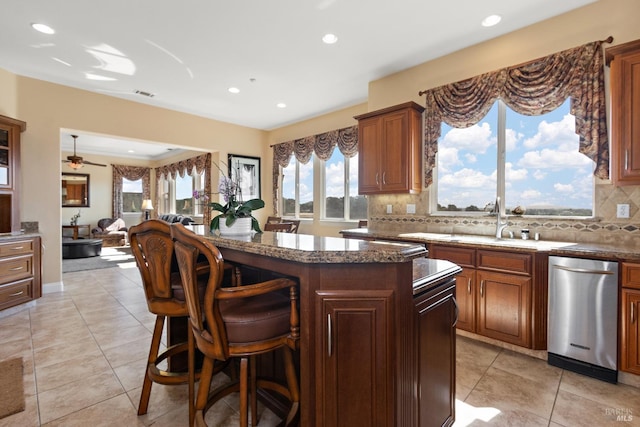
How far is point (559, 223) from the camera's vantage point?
109 inches

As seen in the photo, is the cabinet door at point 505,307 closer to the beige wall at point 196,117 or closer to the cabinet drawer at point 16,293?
the beige wall at point 196,117

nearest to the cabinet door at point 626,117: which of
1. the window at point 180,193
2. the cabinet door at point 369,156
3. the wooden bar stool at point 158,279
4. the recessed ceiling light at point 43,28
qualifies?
the cabinet door at point 369,156

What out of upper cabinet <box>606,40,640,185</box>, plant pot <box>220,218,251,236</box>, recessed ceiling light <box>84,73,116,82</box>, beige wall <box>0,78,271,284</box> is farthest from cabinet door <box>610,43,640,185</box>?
beige wall <box>0,78,271,284</box>

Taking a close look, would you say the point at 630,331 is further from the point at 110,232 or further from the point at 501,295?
the point at 110,232

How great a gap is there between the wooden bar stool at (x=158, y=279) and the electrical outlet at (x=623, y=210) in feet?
10.5

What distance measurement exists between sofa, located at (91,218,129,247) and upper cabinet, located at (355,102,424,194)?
27.0 feet

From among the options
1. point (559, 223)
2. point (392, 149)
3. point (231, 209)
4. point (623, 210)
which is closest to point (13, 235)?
point (231, 209)

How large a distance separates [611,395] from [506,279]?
3.04 feet

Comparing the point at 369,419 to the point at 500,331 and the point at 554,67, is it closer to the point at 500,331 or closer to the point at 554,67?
the point at 500,331

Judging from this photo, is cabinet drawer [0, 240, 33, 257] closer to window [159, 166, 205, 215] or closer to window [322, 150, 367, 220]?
window [322, 150, 367, 220]

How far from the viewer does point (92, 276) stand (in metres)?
5.40

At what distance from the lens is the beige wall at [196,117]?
8.58 feet

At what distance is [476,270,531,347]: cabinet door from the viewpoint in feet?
8.10

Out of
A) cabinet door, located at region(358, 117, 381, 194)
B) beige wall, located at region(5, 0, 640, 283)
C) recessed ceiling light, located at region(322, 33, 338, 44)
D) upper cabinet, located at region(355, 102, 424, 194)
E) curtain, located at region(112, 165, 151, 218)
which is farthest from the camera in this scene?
curtain, located at region(112, 165, 151, 218)
